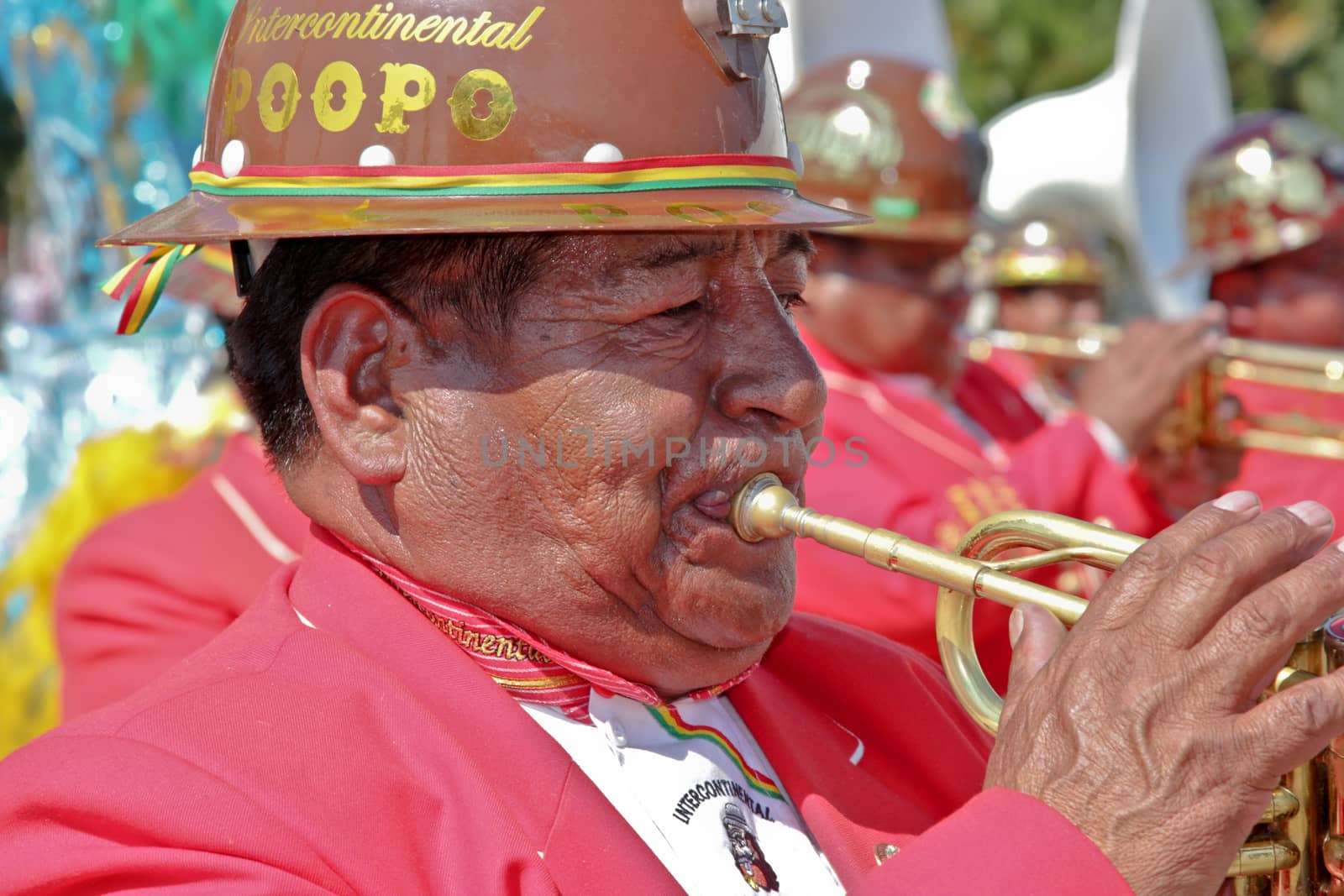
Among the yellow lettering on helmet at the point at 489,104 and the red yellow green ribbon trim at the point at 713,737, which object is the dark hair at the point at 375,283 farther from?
the red yellow green ribbon trim at the point at 713,737

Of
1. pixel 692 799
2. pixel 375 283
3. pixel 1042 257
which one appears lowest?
pixel 692 799

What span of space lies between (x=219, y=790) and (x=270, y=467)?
1.90ft

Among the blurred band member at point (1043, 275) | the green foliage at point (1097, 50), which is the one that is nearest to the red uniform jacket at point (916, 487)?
the blurred band member at point (1043, 275)

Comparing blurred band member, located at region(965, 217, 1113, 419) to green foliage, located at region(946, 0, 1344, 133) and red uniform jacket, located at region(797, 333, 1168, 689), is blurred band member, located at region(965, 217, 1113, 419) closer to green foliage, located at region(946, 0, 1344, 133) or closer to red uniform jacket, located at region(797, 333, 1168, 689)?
red uniform jacket, located at region(797, 333, 1168, 689)

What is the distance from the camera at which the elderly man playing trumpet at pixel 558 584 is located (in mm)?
1557

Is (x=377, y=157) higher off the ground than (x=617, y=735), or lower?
higher

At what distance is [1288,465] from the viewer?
17.2 feet

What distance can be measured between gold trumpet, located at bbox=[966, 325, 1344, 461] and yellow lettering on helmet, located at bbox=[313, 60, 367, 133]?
3972 millimetres

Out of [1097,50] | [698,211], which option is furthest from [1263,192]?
[1097,50]

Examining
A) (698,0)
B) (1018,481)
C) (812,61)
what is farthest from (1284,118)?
(698,0)

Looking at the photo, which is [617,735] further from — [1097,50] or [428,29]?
[1097,50]

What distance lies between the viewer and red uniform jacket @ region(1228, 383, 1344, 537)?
16.8ft

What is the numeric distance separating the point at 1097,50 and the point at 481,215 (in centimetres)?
1436

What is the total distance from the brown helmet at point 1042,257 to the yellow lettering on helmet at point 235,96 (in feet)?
26.2
